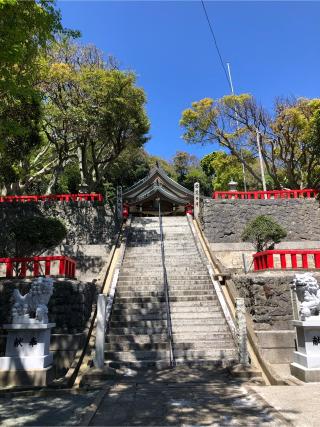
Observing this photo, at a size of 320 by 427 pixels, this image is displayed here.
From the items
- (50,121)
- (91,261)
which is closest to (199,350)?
(91,261)

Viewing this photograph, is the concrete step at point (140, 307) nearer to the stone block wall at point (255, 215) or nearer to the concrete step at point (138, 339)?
the concrete step at point (138, 339)

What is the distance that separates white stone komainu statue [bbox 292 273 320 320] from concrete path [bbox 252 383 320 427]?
1219mm

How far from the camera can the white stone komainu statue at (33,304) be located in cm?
696

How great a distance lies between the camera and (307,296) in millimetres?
6641

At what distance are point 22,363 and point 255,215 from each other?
12022 mm

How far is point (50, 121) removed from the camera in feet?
50.6

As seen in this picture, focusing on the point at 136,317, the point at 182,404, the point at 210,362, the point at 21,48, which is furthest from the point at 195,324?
the point at 21,48

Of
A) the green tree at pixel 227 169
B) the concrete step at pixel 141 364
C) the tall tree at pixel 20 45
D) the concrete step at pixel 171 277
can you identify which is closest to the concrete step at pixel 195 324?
the concrete step at pixel 141 364

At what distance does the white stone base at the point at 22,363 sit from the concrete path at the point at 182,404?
5.22 ft

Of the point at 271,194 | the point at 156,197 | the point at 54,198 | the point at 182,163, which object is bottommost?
the point at 54,198

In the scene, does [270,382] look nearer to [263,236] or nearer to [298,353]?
[298,353]

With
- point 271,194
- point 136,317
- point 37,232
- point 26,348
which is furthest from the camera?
point 271,194

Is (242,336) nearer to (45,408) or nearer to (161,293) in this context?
(161,293)

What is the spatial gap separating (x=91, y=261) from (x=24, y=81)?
7502 millimetres
